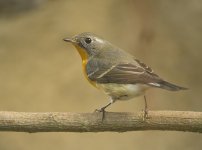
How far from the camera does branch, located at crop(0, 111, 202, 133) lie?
11.4ft

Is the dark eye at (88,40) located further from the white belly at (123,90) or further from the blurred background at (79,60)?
the blurred background at (79,60)

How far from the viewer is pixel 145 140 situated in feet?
20.7

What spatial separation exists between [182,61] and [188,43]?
0.65 feet

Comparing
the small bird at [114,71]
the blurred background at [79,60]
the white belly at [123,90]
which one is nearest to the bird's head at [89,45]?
the small bird at [114,71]

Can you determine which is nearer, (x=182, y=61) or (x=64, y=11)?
(x=182, y=61)

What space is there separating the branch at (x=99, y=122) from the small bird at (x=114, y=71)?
81mm

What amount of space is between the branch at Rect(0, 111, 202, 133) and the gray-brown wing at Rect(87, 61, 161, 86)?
19 centimetres

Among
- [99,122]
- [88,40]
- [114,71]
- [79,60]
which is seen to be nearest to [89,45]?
[88,40]

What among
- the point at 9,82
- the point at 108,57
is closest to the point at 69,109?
the point at 9,82

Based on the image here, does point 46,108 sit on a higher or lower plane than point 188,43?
lower

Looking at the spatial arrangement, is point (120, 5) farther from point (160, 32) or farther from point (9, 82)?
point (9, 82)

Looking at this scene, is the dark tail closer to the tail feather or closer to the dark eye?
the tail feather

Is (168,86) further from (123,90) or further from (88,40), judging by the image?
(88,40)

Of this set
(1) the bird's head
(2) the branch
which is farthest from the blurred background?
(2) the branch
